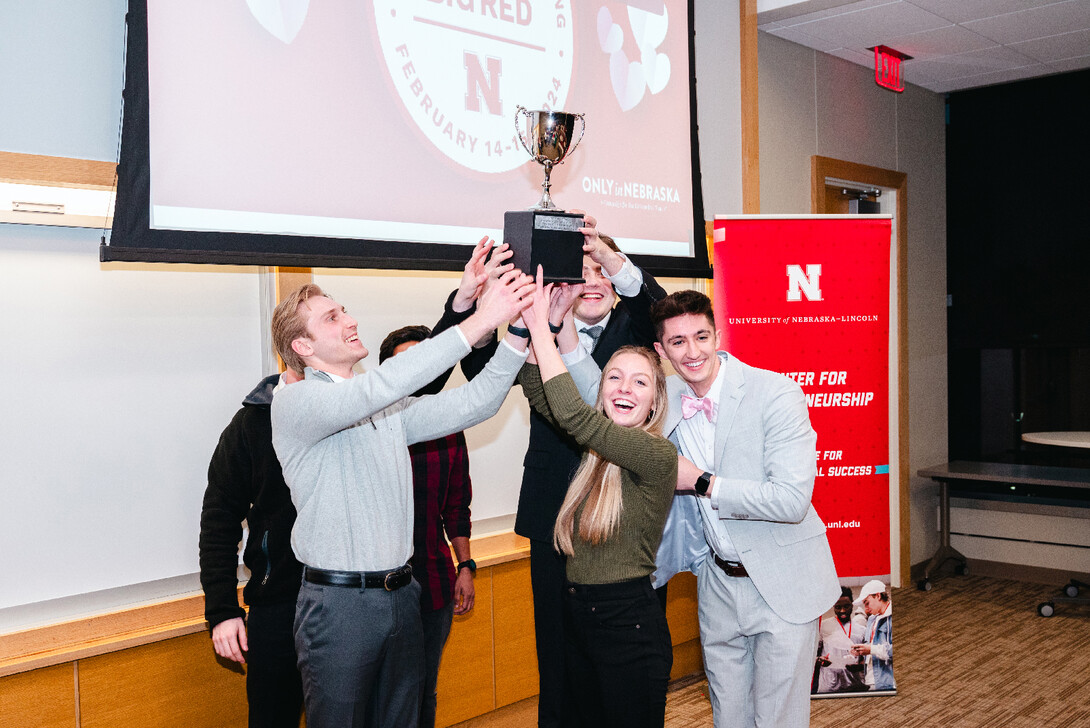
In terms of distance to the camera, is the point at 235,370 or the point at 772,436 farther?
the point at 235,370

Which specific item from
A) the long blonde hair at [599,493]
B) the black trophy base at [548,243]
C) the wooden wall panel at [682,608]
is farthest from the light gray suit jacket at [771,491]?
the wooden wall panel at [682,608]

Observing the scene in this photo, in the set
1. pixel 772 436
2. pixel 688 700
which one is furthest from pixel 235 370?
pixel 688 700

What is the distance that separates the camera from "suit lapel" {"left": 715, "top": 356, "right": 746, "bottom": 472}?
2201mm

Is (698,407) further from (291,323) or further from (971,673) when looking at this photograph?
(971,673)

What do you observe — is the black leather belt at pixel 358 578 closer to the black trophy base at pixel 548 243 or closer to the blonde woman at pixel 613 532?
the blonde woman at pixel 613 532

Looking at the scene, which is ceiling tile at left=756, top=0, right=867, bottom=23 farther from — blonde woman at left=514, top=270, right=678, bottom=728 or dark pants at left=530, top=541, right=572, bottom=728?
dark pants at left=530, top=541, right=572, bottom=728

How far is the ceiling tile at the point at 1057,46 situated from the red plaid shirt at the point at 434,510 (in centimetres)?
414

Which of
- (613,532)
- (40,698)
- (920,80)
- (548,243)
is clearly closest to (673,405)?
(613,532)

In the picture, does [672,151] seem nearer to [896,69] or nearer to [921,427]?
[896,69]

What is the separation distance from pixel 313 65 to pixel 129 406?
1162mm

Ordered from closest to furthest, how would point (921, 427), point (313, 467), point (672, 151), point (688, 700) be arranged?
1. point (313, 467)
2. point (672, 151)
3. point (688, 700)
4. point (921, 427)

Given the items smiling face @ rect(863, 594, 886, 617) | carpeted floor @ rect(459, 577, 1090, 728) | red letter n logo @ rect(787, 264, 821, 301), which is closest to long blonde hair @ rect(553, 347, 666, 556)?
carpeted floor @ rect(459, 577, 1090, 728)

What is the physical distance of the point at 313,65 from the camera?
7.91 feet

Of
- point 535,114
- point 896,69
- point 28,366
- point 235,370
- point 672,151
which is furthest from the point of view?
point 896,69
